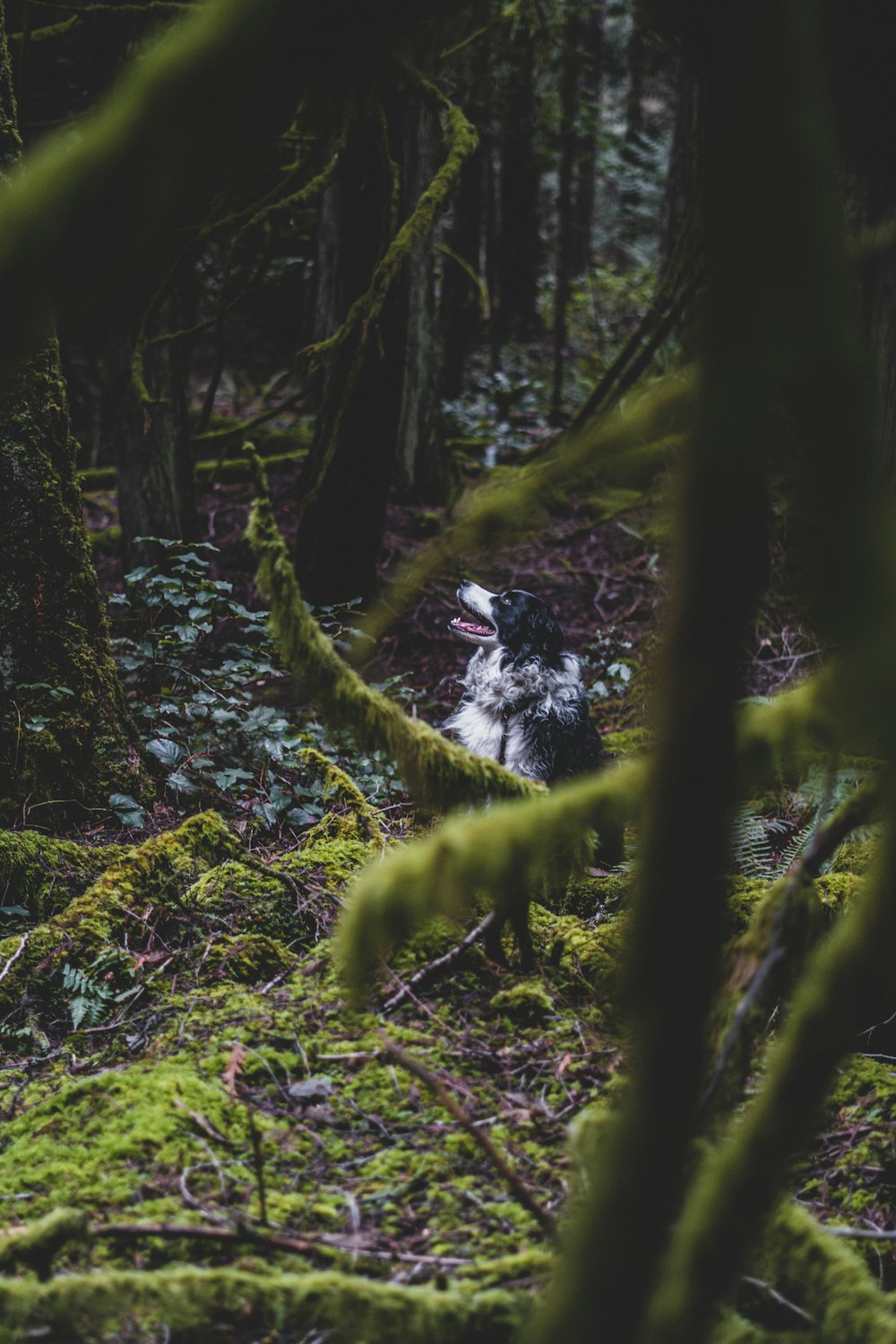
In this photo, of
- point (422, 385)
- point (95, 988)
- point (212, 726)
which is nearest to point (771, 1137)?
point (95, 988)

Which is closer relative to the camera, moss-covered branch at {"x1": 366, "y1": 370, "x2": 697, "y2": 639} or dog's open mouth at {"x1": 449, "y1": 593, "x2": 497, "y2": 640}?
moss-covered branch at {"x1": 366, "y1": 370, "x2": 697, "y2": 639}

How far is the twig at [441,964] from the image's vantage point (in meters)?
2.82

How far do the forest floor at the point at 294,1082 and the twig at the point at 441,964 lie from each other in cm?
3

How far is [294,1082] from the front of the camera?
2.48 metres

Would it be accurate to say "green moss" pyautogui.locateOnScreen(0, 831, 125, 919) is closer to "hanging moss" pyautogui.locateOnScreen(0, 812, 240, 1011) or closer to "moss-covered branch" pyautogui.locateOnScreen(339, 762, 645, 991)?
"hanging moss" pyautogui.locateOnScreen(0, 812, 240, 1011)

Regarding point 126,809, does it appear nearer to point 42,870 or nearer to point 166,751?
point 166,751

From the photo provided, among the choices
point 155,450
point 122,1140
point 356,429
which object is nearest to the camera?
point 122,1140

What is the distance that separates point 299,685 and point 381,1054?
1721 mm

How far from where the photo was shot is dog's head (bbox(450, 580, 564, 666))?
5.81 m

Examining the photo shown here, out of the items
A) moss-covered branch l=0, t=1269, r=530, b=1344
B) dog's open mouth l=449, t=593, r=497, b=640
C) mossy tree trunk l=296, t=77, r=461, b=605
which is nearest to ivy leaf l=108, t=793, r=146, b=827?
dog's open mouth l=449, t=593, r=497, b=640

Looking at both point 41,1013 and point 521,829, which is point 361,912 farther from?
point 41,1013

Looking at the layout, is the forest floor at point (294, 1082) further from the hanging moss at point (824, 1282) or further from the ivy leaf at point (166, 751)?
the ivy leaf at point (166, 751)

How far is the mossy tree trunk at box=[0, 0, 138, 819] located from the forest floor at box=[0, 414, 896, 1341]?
336 millimetres

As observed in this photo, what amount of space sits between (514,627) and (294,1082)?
3.72 metres
